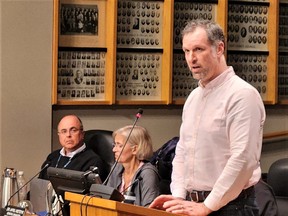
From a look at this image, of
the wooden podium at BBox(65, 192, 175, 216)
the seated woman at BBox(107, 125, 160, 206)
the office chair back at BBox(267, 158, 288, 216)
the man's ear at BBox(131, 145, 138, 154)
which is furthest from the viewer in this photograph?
the man's ear at BBox(131, 145, 138, 154)

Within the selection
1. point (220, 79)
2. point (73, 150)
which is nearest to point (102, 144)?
point (73, 150)

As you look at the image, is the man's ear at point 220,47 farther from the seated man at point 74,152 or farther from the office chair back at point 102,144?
the office chair back at point 102,144

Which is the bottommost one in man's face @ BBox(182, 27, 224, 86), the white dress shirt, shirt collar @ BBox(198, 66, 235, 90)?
the white dress shirt

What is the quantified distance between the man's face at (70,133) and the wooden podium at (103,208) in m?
2.42

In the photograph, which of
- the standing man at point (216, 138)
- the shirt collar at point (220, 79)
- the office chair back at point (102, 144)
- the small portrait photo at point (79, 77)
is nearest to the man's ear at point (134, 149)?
the office chair back at point (102, 144)

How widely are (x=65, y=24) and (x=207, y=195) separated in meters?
3.18

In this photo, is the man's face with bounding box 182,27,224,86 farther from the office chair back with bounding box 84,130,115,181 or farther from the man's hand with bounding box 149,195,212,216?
the office chair back with bounding box 84,130,115,181

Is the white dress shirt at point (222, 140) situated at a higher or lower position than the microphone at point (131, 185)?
higher

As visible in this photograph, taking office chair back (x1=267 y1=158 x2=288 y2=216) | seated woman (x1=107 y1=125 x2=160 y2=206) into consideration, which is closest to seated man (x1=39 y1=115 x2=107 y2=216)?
seated woman (x1=107 y1=125 x2=160 y2=206)

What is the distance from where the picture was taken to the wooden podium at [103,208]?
2494 millimetres

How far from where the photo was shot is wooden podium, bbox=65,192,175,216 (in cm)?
249

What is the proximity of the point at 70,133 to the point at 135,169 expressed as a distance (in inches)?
33.2

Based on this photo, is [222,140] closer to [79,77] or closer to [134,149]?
[134,149]

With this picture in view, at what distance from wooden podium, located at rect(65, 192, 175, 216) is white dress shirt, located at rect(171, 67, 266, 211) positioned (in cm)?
27
